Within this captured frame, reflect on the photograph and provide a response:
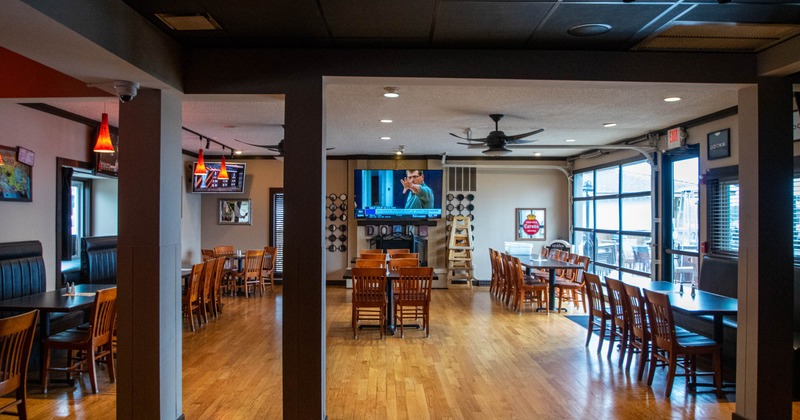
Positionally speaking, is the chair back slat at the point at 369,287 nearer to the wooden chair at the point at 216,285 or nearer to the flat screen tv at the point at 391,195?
the wooden chair at the point at 216,285

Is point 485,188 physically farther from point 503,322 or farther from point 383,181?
point 503,322

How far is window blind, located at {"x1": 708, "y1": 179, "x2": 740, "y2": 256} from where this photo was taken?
5574mm

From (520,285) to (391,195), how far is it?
3.61 m

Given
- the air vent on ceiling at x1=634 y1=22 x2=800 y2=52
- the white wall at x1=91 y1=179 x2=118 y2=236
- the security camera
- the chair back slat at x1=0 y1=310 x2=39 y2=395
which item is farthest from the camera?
the white wall at x1=91 y1=179 x2=118 y2=236

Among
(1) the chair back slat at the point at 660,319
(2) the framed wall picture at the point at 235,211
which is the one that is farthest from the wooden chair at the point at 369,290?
(2) the framed wall picture at the point at 235,211

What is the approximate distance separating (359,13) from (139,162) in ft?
5.94

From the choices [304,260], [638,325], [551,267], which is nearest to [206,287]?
[304,260]

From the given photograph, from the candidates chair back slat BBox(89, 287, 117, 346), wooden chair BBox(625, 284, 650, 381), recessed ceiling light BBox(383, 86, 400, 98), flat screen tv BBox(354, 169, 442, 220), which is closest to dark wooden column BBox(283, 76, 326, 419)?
recessed ceiling light BBox(383, 86, 400, 98)

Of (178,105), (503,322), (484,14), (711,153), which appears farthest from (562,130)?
(178,105)

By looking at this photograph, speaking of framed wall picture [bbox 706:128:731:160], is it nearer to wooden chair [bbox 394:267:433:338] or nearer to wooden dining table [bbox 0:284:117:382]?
wooden chair [bbox 394:267:433:338]

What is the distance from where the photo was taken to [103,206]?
7.36 meters

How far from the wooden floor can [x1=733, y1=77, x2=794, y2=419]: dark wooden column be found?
1.81 ft

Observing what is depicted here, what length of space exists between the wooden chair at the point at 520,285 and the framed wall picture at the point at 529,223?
239cm

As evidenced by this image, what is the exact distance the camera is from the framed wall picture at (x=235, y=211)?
10.1 meters
